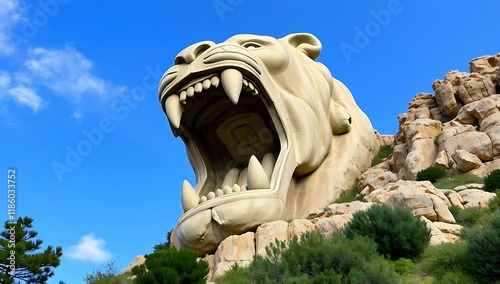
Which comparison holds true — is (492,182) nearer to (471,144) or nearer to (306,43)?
(471,144)

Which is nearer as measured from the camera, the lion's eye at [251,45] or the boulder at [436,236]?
the boulder at [436,236]

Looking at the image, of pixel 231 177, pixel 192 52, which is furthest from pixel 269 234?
pixel 192 52

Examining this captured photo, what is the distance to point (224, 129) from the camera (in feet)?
37.0

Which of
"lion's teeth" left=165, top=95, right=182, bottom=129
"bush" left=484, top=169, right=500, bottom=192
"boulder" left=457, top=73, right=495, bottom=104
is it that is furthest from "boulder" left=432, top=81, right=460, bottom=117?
"lion's teeth" left=165, top=95, right=182, bottom=129

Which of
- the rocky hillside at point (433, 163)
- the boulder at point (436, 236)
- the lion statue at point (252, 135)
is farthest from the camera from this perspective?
the lion statue at point (252, 135)

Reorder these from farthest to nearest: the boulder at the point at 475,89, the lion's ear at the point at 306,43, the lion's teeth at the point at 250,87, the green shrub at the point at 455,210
Result: the boulder at the point at 475,89
the lion's ear at the point at 306,43
the lion's teeth at the point at 250,87
the green shrub at the point at 455,210

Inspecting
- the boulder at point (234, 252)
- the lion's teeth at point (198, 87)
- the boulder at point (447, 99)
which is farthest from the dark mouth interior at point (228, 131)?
the boulder at point (447, 99)

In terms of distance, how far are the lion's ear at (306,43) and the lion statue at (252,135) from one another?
48 cm

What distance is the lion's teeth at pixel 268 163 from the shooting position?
10555mm

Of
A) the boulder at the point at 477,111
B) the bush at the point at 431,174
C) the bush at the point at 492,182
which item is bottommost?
the bush at the point at 492,182

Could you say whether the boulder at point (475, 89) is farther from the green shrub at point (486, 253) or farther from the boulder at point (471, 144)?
the green shrub at point (486, 253)

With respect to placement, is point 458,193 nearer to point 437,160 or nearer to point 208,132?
point 437,160

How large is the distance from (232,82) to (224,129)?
1.63 meters

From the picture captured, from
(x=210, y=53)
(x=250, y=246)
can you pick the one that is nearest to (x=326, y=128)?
(x=210, y=53)
